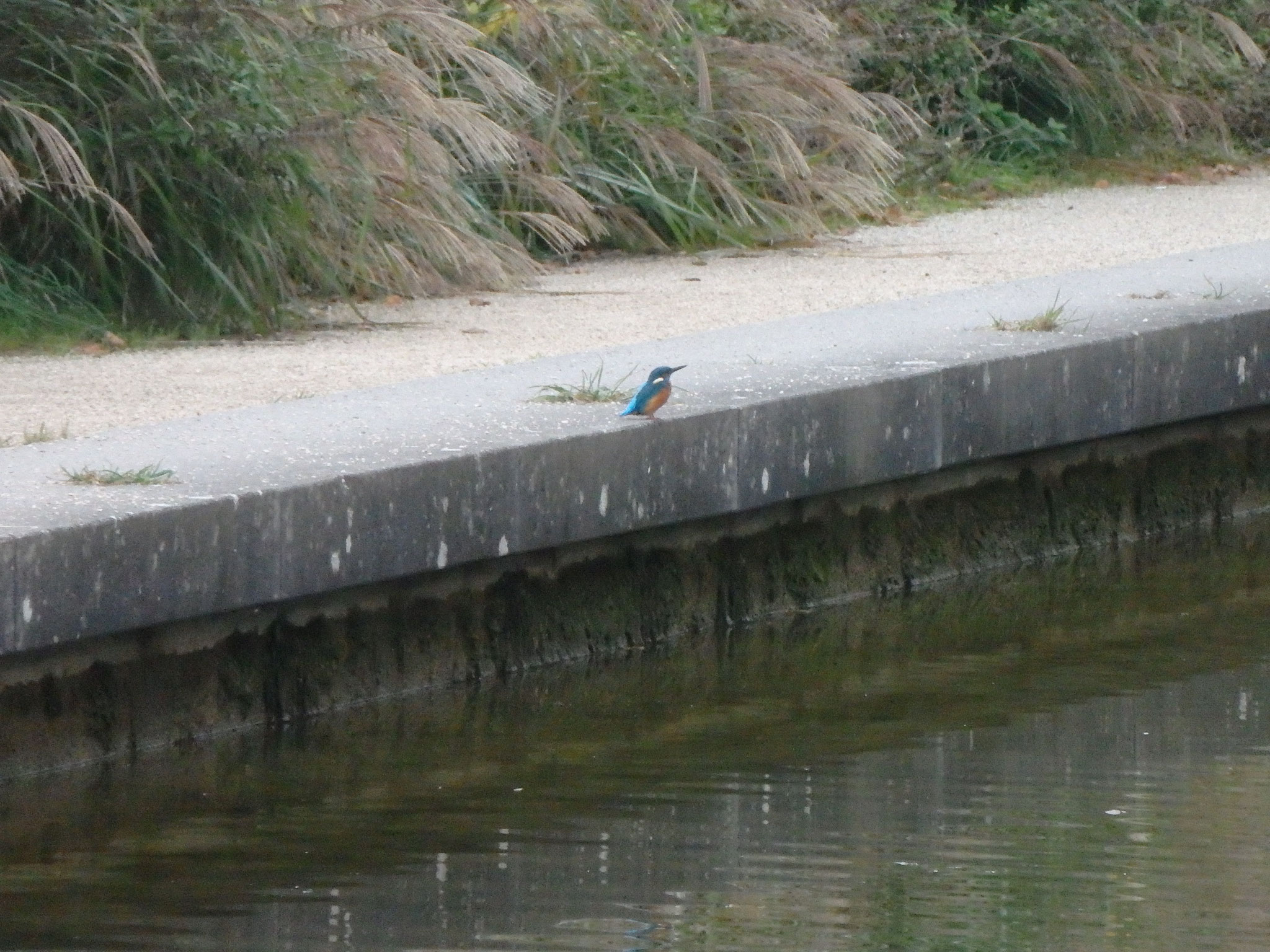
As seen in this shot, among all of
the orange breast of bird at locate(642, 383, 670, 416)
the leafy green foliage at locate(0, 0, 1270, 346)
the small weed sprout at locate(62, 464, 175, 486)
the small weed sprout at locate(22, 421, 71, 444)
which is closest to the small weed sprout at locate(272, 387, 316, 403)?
the small weed sprout at locate(22, 421, 71, 444)

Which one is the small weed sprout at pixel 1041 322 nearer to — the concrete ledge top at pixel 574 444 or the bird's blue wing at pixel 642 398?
the concrete ledge top at pixel 574 444

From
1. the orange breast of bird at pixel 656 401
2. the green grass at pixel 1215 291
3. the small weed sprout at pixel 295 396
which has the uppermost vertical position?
the orange breast of bird at pixel 656 401

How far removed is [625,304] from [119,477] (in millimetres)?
3724

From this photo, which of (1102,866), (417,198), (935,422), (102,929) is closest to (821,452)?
(935,422)

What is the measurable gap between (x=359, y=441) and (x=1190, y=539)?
295 cm

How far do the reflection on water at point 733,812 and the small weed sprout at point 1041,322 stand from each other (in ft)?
3.37

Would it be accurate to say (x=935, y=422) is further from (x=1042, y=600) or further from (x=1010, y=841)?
(x=1010, y=841)

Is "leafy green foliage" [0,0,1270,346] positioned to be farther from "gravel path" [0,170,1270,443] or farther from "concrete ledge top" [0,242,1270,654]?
"concrete ledge top" [0,242,1270,654]

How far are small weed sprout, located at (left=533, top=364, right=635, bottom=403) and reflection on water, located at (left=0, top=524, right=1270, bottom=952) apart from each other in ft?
1.98

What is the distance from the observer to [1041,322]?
272 inches

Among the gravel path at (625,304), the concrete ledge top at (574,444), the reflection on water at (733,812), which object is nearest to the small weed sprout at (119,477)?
the concrete ledge top at (574,444)

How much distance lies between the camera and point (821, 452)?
594cm

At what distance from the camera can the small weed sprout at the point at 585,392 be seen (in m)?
5.83

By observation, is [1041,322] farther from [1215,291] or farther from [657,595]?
[657,595]
